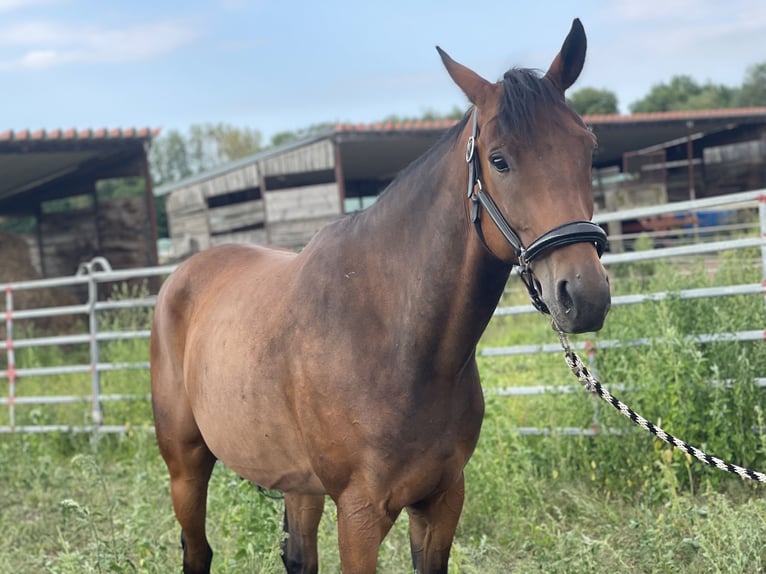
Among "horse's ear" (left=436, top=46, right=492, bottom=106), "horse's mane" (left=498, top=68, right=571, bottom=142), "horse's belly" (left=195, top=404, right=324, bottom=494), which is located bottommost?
"horse's belly" (left=195, top=404, right=324, bottom=494)

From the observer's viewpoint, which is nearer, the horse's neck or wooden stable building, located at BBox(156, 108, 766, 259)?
the horse's neck

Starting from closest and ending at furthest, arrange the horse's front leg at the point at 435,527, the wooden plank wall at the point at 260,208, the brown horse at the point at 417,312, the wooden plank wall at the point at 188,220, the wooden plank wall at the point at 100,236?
the brown horse at the point at 417,312 < the horse's front leg at the point at 435,527 < the wooden plank wall at the point at 100,236 < the wooden plank wall at the point at 260,208 < the wooden plank wall at the point at 188,220

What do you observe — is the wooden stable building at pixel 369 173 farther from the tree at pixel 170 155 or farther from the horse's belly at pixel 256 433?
the tree at pixel 170 155

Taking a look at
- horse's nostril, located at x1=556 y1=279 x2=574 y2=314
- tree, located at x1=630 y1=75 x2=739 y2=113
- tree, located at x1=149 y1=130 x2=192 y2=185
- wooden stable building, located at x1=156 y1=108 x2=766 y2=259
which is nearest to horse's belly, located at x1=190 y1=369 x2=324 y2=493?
horse's nostril, located at x1=556 y1=279 x2=574 y2=314

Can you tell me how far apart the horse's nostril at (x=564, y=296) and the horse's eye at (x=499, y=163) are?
0.37 m

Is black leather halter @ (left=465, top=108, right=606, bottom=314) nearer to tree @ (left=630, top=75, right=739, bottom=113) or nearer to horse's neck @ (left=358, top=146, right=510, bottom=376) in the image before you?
horse's neck @ (left=358, top=146, right=510, bottom=376)

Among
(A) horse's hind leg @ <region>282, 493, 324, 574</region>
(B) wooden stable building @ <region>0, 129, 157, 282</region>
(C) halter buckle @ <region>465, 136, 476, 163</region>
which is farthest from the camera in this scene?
(B) wooden stable building @ <region>0, 129, 157, 282</region>

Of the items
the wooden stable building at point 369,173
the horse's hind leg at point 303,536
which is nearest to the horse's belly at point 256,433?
the horse's hind leg at point 303,536

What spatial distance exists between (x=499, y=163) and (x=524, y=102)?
172 mm

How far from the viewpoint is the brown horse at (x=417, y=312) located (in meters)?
2.02

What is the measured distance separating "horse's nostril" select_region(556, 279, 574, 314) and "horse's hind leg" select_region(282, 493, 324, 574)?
1.88m

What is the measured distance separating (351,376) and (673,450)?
2671 mm

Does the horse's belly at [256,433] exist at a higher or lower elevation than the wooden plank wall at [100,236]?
lower

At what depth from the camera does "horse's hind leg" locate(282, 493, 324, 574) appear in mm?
3389
